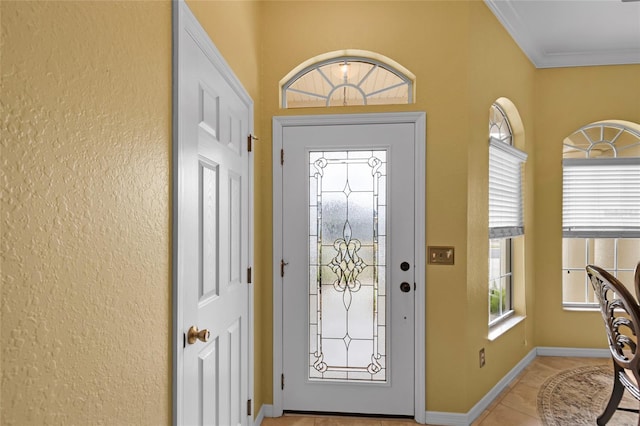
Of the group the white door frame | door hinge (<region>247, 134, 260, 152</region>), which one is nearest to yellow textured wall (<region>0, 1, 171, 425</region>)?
door hinge (<region>247, 134, 260, 152</region>)

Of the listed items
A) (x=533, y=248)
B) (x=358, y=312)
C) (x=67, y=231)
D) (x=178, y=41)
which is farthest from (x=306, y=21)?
(x=533, y=248)

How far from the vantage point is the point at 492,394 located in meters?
2.81

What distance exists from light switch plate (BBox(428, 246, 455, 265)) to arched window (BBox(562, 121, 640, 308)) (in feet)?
6.46

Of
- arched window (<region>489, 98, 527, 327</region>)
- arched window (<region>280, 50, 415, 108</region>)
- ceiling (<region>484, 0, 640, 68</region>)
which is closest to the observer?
arched window (<region>280, 50, 415, 108</region>)

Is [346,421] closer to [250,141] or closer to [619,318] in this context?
[619,318]

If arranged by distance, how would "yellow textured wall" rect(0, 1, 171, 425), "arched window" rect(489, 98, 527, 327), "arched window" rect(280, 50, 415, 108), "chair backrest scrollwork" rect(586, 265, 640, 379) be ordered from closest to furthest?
"yellow textured wall" rect(0, 1, 171, 425)
"chair backrest scrollwork" rect(586, 265, 640, 379)
"arched window" rect(280, 50, 415, 108)
"arched window" rect(489, 98, 527, 327)

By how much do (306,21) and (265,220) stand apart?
1343 millimetres

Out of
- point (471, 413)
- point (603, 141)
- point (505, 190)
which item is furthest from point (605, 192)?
point (471, 413)

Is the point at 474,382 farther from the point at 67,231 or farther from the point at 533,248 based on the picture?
the point at 67,231

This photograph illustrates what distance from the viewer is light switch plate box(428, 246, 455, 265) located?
2488mm

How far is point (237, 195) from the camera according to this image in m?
2.07

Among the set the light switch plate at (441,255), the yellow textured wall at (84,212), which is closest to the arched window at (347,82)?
the light switch plate at (441,255)

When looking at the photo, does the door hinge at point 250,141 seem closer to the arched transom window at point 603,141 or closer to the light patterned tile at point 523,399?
the light patterned tile at point 523,399

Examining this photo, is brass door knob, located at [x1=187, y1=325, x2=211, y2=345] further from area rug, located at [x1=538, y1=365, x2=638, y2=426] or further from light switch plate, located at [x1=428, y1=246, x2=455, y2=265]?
area rug, located at [x1=538, y1=365, x2=638, y2=426]
